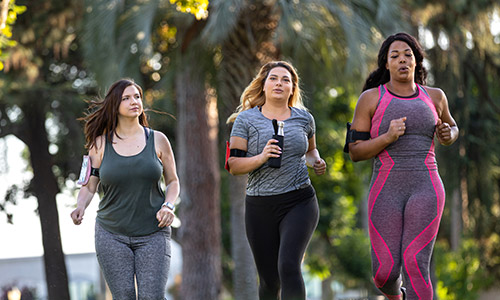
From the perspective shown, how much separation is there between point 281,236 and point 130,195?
3.25 feet

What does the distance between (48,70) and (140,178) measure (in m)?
13.4

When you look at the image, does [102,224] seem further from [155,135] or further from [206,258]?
[206,258]

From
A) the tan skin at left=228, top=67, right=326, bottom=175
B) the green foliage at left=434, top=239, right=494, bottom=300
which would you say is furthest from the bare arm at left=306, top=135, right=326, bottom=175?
the green foliage at left=434, top=239, right=494, bottom=300

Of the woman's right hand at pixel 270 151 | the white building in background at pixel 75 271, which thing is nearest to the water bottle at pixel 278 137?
the woman's right hand at pixel 270 151

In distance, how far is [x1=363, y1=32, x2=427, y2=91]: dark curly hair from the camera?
5184mm

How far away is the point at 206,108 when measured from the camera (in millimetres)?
14414

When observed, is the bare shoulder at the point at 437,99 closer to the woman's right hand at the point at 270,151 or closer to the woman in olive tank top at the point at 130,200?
the woman's right hand at the point at 270,151

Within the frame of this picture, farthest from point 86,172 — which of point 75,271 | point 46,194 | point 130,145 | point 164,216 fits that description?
point 75,271

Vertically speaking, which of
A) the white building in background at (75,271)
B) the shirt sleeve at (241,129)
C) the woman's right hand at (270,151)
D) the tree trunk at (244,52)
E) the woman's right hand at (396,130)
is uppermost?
the tree trunk at (244,52)

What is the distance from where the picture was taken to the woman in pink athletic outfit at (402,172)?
4.84 meters

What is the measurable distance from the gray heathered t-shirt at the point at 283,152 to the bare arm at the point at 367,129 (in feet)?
1.09

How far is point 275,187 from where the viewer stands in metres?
5.04

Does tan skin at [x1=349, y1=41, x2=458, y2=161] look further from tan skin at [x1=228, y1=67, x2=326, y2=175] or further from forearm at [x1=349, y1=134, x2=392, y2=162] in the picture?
tan skin at [x1=228, y1=67, x2=326, y2=175]

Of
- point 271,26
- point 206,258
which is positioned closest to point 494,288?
point 206,258
